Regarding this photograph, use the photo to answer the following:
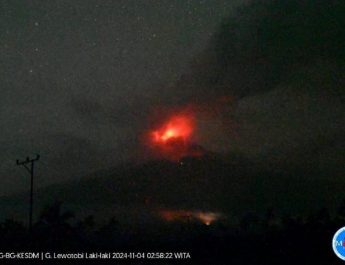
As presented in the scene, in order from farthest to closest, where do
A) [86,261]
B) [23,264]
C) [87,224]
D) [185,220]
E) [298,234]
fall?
[185,220] < [87,224] < [298,234] < [86,261] < [23,264]

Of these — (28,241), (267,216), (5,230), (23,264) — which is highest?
(267,216)

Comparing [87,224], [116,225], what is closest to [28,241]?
[87,224]

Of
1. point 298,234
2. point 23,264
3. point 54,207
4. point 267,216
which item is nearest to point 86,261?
point 23,264

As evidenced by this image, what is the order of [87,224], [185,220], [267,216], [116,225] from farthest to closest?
[185,220] → [267,216] → [116,225] → [87,224]

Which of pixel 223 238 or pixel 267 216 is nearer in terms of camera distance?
pixel 223 238

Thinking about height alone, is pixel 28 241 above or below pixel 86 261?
above

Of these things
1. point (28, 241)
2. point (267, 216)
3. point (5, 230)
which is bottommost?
point (28, 241)

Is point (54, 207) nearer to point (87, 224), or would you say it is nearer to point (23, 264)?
point (87, 224)

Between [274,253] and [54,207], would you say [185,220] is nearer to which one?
[54,207]

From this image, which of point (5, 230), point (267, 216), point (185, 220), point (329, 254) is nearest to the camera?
point (329, 254)
